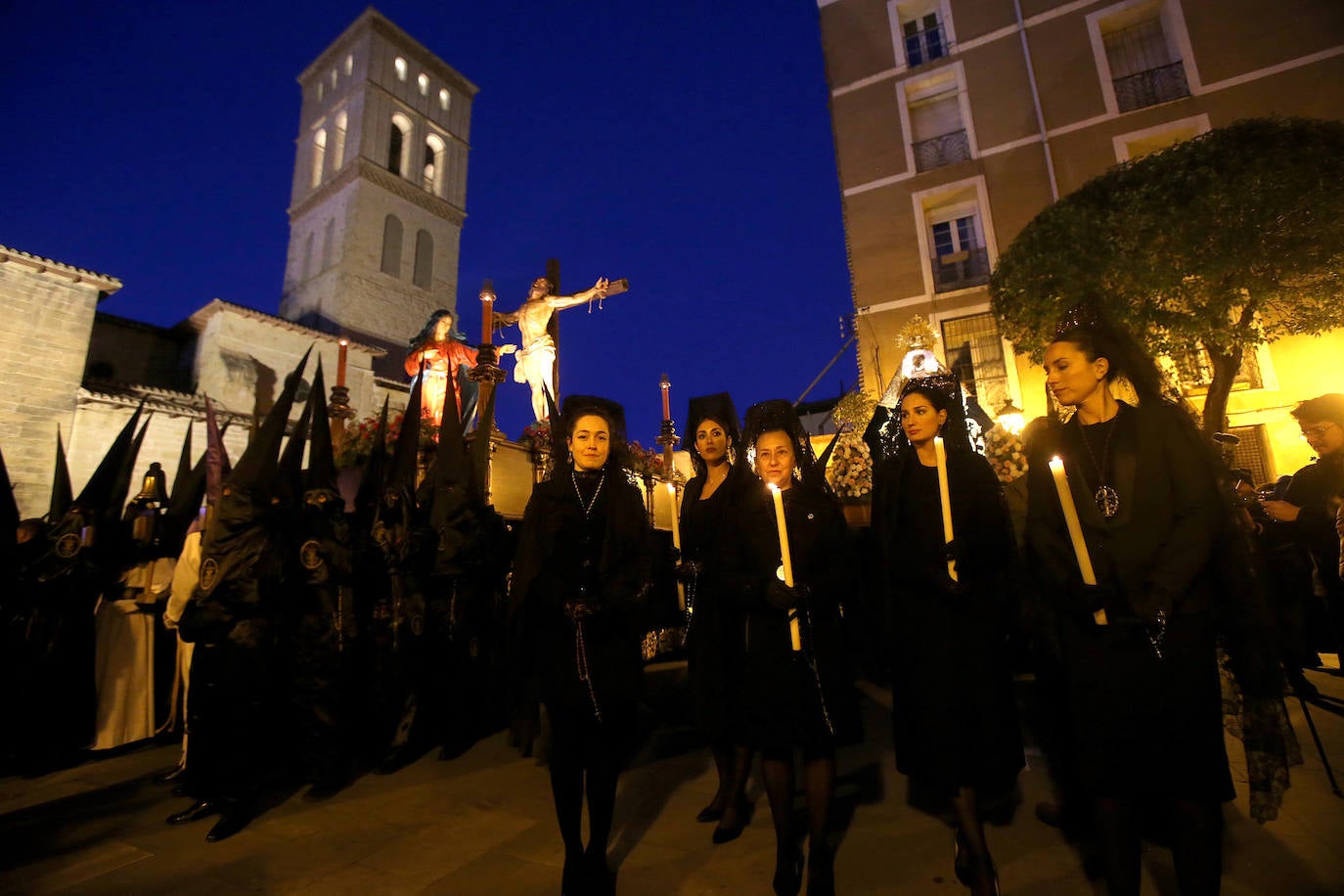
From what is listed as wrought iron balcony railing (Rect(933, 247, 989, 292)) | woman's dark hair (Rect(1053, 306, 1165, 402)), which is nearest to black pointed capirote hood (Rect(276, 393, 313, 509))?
woman's dark hair (Rect(1053, 306, 1165, 402))

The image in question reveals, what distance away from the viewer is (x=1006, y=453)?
21.2 feet

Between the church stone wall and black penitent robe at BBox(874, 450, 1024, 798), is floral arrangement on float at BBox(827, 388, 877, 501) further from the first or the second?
the church stone wall

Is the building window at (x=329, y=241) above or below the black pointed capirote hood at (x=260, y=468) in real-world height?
above

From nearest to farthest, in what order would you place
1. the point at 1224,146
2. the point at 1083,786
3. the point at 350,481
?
the point at 1083,786, the point at 350,481, the point at 1224,146

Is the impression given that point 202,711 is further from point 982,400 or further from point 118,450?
point 982,400

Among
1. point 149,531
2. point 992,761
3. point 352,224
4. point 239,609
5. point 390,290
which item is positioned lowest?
point 992,761

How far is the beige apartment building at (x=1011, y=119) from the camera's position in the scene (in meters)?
13.2

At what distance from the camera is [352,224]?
1162 inches

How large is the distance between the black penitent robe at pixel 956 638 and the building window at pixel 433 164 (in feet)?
124

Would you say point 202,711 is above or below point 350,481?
below

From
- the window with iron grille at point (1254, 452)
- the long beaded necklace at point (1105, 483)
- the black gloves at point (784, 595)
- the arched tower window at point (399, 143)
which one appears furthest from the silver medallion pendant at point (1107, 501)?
the arched tower window at point (399, 143)

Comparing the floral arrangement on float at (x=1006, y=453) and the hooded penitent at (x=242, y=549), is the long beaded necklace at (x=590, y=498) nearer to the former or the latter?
the hooded penitent at (x=242, y=549)

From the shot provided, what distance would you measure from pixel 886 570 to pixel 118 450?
6.64 m

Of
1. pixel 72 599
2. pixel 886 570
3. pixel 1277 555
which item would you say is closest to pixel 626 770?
pixel 886 570
